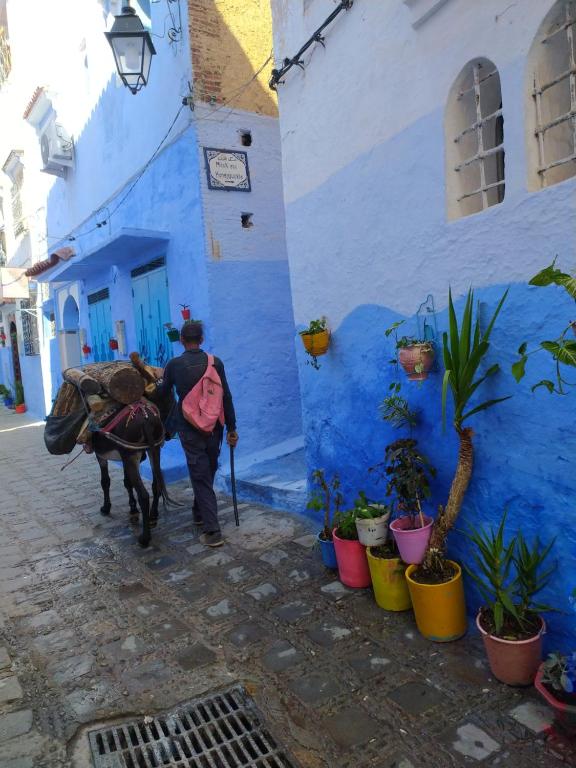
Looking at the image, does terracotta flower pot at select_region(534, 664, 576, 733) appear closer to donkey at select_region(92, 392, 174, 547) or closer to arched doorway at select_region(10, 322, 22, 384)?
donkey at select_region(92, 392, 174, 547)

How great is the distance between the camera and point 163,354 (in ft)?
26.5

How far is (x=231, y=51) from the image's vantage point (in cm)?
711

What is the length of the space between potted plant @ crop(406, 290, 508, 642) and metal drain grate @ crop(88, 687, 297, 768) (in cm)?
110

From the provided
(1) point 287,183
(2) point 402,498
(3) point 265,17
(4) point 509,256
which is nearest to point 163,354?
(1) point 287,183

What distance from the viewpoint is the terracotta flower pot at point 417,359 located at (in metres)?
3.38

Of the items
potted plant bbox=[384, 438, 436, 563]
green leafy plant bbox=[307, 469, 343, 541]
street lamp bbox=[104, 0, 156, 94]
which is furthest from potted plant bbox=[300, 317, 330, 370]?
street lamp bbox=[104, 0, 156, 94]

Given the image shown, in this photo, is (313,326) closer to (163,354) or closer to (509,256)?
(509,256)

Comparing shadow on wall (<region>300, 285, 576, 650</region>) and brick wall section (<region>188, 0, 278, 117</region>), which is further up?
brick wall section (<region>188, 0, 278, 117</region>)

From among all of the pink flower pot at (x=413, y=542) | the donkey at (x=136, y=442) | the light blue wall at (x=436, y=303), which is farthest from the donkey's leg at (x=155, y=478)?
the pink flower pot at (x=413, y=542)

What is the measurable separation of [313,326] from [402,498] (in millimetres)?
1634

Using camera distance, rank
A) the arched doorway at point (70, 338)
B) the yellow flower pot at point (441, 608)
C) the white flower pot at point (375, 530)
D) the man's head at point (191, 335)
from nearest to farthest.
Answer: the yellow flower pot at point (441, 608) < the white flower pot at point (375, 530) < the man's head at point (191, 335) < the arched doorway at point (70, 338)

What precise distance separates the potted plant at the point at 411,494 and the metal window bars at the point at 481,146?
5.13ft

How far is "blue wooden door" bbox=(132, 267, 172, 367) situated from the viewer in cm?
786

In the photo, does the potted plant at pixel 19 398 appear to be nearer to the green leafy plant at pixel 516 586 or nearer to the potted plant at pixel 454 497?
the potted plant at pixel 454 497
